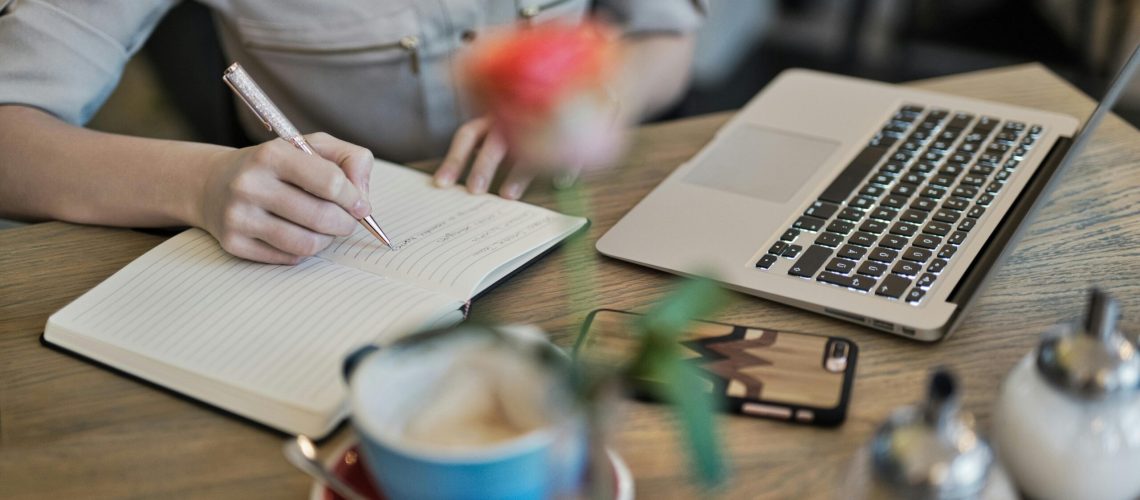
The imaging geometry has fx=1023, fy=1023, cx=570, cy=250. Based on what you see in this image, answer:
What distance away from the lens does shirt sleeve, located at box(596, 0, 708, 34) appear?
42.4 inches

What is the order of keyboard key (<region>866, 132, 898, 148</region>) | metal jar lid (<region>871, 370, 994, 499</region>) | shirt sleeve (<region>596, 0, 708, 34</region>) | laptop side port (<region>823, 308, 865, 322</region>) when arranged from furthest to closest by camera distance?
1. shirt sleeve (<region>596, 0, 708, 34</region>)
2. keyboard key (<region>866, 132, 898, 148</region>)
3. laptop side port (<region>823, 308, 865, 322</region>)
4. metal jar lid (<region>871, 370, 994, 499</region>)

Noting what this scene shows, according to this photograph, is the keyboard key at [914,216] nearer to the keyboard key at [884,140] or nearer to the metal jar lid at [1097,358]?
the keyboard key at [884,140]

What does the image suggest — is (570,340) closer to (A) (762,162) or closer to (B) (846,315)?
(B) (846,315)

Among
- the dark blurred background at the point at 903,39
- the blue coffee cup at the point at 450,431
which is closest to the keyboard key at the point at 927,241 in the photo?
the blue coffee cup at the point at 450,431

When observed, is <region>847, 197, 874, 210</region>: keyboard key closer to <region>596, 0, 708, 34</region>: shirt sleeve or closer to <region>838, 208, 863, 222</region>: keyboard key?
<region>838, 208, 863, 222</region>: keyboard key

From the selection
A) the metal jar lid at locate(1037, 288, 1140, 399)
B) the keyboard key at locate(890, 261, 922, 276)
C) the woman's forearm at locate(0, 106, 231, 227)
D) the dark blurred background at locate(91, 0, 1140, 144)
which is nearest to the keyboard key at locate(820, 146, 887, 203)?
the keyboard key at locate(890, 261, 922, 276)

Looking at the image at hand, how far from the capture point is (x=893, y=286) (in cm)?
63

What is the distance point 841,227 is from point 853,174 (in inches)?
3.8

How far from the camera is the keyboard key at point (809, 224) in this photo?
701 mm

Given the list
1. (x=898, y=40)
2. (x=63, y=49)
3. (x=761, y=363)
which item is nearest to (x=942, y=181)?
(x=761, y=363)

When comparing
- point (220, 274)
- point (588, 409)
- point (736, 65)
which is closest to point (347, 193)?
point (220, 274)

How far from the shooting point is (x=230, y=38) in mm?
1065

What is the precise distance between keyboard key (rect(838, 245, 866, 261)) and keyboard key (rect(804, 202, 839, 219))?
5 cm

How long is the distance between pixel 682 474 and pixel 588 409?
16cm
